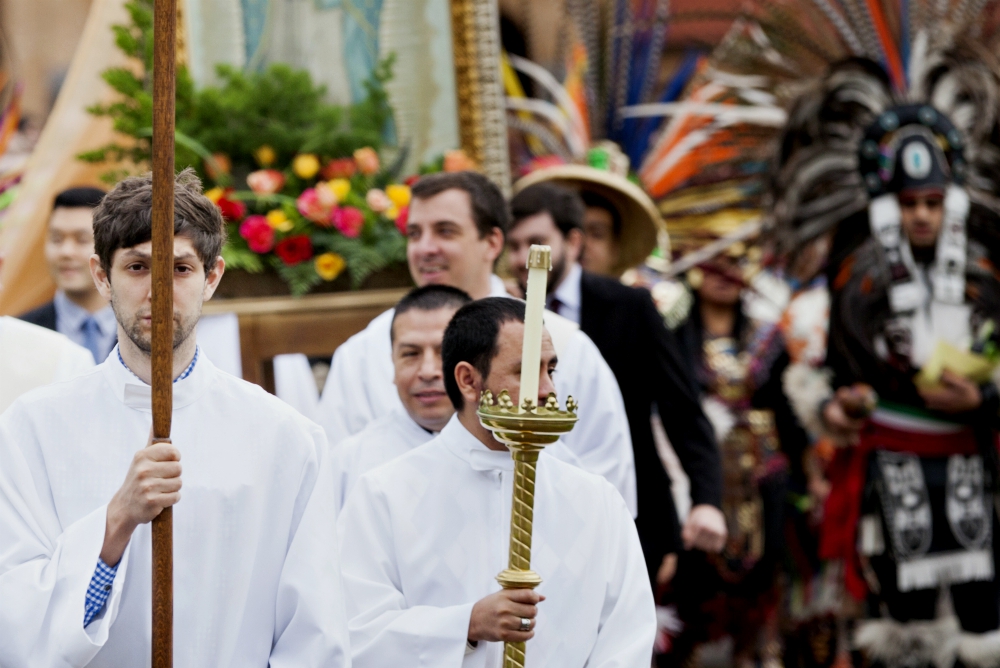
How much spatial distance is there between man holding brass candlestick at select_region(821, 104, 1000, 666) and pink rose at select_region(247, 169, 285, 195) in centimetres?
289

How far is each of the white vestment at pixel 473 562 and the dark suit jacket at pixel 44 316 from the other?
9.60 ft

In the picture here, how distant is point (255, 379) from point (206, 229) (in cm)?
286

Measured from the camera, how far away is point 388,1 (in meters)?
6.61

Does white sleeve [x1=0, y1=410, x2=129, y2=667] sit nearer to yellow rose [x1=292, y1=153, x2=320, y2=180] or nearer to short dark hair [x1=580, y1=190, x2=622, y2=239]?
yellow rose [x1=292, y1=153, x2=320, y2=180]

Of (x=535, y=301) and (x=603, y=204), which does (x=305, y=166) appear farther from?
(x=535, y=301)

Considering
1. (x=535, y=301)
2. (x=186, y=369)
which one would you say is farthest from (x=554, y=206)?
(x=535, y=301)

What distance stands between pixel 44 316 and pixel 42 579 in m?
3.44

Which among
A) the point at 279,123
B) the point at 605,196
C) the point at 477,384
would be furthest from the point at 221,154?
the point at 477,384

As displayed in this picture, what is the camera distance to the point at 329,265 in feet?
20.2

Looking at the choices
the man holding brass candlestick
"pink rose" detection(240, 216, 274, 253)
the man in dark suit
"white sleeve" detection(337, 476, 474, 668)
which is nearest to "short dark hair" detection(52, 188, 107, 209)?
"pink rose" detection(240, 216, 274, 253)

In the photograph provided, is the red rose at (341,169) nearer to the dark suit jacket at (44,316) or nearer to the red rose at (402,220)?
the red rose at (402,220)

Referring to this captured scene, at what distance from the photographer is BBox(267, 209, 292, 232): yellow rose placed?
20.2 feet

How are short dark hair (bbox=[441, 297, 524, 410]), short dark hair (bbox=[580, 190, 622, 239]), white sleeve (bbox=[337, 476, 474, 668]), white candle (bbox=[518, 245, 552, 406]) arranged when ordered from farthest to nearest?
short dark hair (bbox=[580, 190, 622, 239]) → short dark hair (bbox=[441, 297, 524, 410]) → white sleeve (bbox=[337, 476, 474, 668]) → white candle (bbox=[518, 245, 552, 406])

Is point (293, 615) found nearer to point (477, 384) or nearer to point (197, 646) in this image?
point (197, 646)
